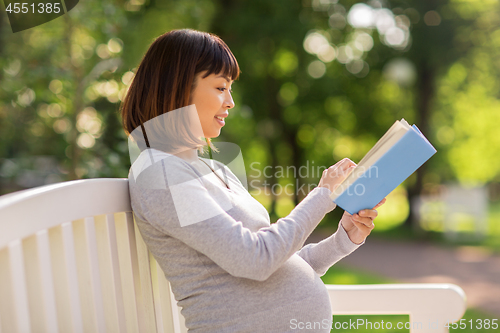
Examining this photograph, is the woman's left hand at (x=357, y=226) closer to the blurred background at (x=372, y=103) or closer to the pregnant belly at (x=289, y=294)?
the pregnant belly at (x=289, y=294)

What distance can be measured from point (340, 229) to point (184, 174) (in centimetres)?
58

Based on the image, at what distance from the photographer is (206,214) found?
3.08ft

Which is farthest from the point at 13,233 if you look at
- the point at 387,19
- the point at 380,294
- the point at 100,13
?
the point at 387,19

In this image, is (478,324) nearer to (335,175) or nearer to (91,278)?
(335,175)

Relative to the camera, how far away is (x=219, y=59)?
113cm

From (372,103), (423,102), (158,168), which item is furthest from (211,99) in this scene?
(423,102)

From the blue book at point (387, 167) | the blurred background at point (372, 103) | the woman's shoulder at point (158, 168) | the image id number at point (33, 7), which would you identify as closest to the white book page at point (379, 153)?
the blue book at point (387, 167)

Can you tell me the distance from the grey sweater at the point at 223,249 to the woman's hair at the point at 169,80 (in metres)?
0.09

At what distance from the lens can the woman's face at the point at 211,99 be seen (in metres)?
1.12

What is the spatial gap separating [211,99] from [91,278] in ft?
1.77

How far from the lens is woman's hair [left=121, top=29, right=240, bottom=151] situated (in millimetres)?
1085

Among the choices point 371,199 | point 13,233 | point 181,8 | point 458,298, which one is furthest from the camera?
point 181,8

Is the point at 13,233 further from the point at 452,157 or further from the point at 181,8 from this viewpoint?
the point at 452,157

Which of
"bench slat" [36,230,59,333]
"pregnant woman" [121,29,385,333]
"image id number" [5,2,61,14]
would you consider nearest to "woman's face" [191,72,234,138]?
"pregnant woman" [121,29,385,333]
